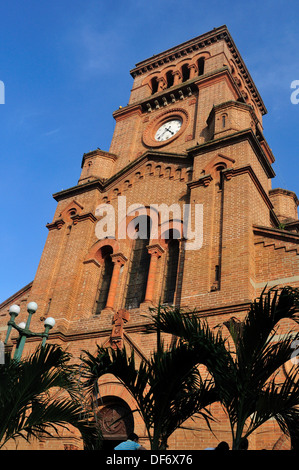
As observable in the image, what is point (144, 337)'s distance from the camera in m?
13.0

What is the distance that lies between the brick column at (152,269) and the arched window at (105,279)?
6.40ft

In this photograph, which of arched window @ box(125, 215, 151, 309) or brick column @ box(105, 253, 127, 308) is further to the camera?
brick column @ box(105, 253, 127, 308)

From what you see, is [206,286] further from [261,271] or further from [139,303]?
[139,303]

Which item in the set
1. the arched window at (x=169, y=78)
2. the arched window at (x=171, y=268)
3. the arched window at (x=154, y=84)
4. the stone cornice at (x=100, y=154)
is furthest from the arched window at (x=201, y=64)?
the arched window at (x=171, y=268)

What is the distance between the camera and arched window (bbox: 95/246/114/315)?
15.8 meters

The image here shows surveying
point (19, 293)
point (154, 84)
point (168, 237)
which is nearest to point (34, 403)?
point (168, 237)

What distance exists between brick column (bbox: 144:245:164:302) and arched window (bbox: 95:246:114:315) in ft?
6.40

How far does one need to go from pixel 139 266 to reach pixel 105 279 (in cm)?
146

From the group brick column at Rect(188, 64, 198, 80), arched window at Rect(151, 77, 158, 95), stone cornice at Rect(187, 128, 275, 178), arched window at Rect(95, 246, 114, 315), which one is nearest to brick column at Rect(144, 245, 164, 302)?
arched window at Rect(95, 246, 114, 315)

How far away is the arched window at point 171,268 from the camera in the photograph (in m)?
14.5

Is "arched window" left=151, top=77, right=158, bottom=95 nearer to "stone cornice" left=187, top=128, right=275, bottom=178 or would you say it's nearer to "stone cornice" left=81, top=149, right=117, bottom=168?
"stone cornice" left=81, top=149, right=117, bottom=168

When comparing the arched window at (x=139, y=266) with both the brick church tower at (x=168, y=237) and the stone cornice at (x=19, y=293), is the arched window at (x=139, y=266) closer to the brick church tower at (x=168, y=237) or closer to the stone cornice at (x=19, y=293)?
the brick church tower at (x=168, y=237)

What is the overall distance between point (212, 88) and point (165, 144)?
357 centimetres
